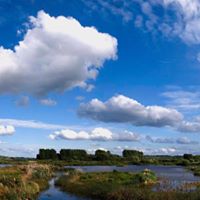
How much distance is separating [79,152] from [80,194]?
144837 mm

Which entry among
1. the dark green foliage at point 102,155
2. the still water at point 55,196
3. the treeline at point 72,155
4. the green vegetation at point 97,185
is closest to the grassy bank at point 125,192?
the green vegetation at point 97,185

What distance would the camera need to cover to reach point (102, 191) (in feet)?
133

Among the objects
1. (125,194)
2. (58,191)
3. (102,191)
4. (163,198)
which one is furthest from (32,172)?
(163,198)

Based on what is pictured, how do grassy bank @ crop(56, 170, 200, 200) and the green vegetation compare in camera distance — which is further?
the green vegetation

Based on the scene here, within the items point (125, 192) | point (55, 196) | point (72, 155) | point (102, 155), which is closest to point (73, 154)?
point (72, 155)

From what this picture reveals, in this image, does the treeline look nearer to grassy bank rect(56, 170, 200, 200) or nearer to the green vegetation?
the green vegetation

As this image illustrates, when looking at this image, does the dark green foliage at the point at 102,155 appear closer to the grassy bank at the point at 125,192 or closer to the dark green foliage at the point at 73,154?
the dark green foliage at the point at 73,154

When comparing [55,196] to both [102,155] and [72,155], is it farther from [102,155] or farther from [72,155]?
[72,155]

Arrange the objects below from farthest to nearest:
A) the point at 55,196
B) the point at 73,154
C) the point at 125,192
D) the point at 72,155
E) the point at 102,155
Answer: the point at 73,154, the point at 72,155, the point at 102,155, the point at 55,196, the point at 125,192

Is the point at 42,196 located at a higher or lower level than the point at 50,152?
lower

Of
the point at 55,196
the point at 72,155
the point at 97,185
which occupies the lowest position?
the point at 55,196

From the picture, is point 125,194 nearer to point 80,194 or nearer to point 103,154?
point 80,194

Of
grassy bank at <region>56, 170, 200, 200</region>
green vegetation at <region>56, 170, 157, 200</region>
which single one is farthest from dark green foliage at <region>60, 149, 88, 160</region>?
grassy bank at <region>56, 170, 200, 200</region>

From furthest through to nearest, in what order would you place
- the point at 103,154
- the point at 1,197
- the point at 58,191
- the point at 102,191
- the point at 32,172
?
the point at 103,154 → the point at 32,172 → the point at 58,191 → the point at 102,191 → the point at 1,197
